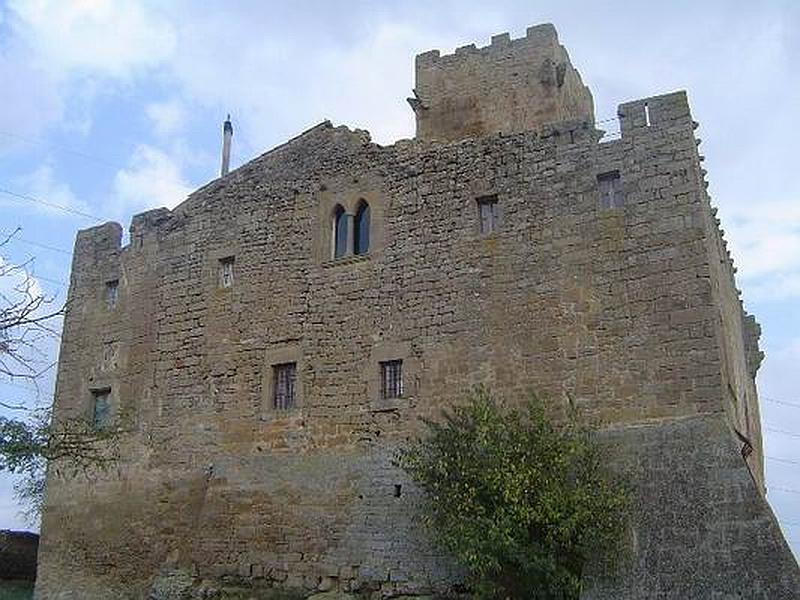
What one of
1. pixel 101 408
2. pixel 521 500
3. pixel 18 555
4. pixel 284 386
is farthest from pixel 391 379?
pixel 18 555

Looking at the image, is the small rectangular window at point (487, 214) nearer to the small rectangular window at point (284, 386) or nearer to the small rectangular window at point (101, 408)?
the small rectangular window at point (284, 386)

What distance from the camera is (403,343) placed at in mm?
15070

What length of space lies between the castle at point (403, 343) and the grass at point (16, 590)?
2.95 feet

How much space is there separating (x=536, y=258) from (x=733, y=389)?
Answer: 11.9 ft

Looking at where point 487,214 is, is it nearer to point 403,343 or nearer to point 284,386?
point 403,343

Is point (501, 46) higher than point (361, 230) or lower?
higher

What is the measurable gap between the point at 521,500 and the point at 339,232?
6.82 metres

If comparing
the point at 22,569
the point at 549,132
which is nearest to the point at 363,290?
the point at 549,132

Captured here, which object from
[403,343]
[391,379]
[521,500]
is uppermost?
[403,343]

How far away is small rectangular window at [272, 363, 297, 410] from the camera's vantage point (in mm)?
16078

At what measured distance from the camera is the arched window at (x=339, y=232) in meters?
16.5

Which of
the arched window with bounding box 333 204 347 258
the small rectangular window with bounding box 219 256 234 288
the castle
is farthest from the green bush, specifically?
the small rectangular window with bounding box 219 256 234 288

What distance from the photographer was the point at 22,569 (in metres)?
20.6

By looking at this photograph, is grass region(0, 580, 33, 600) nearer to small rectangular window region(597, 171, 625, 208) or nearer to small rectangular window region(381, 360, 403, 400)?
small rectangular window region(381, 360, 403, 400)
